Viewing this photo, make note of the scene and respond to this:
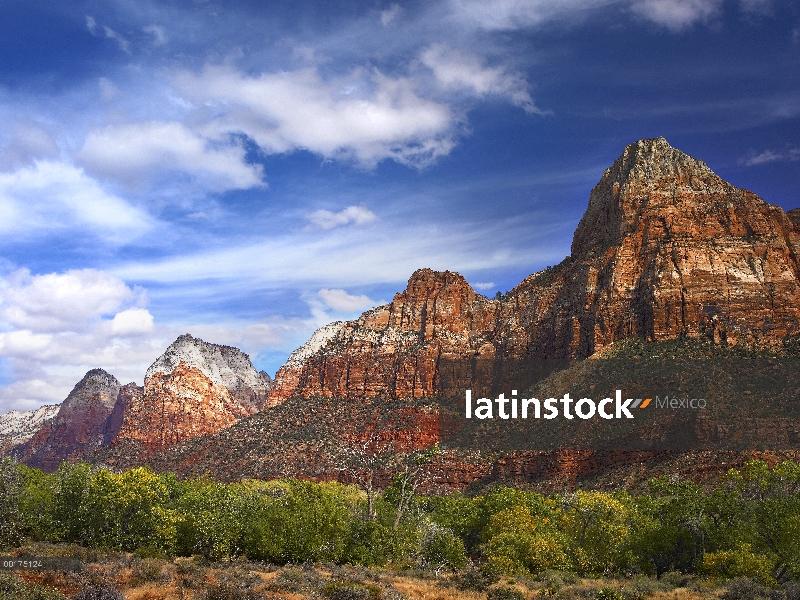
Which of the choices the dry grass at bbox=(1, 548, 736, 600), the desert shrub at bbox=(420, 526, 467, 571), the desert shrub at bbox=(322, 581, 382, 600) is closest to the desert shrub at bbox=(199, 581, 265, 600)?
the dry grass at bbox=(1, 548, 736, 600)

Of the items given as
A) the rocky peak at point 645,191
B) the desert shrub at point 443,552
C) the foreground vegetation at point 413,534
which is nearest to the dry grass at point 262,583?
the foreground vegetation at point 413,534

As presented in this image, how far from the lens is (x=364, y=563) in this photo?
131 ft

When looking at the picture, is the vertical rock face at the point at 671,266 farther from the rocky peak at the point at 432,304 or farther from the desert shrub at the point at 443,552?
the desert shrub at the point at 443,552

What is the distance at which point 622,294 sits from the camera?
4550 inches

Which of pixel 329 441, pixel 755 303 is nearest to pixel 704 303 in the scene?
pixel 755 303

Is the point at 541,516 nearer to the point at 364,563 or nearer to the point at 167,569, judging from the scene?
the point at 364,563

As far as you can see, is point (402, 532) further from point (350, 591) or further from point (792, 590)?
point (792, 590)

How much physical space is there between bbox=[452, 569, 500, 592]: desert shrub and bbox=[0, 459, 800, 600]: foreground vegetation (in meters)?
0.21

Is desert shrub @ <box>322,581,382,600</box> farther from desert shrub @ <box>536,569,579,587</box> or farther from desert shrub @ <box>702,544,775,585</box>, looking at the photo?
desert shrub @ <box>702,544,775,585</box>

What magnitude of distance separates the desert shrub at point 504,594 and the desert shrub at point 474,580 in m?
1.06

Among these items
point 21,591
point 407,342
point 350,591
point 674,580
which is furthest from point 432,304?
point 21,591

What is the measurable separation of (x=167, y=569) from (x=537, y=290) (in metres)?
121

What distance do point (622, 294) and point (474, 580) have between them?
296ft

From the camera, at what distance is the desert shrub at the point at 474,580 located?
32188mm
